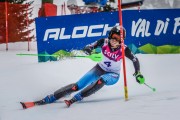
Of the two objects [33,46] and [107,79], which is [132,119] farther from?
[33,46]

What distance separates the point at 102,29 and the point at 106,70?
5.15 metres

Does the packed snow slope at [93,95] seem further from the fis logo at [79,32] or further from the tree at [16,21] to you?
the tree at [16,21]

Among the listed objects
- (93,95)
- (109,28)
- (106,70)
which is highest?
(109,28)

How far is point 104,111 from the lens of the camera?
13.5ft

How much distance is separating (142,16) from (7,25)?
6.35 meters

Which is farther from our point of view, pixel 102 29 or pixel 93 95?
pixel 102 29

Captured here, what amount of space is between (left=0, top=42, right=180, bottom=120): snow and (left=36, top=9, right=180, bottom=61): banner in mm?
503

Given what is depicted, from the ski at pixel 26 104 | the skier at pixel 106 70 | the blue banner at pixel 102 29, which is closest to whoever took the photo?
the ski at pixel 26 104

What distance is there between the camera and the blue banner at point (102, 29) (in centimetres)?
1010

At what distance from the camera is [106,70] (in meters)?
5.14

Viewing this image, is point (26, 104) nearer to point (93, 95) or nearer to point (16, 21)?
point (93, 95)

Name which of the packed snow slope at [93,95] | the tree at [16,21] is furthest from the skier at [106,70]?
the tree at [16,21]

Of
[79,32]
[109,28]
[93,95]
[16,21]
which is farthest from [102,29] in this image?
[16,21]

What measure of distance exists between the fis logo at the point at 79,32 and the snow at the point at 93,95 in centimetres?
81
